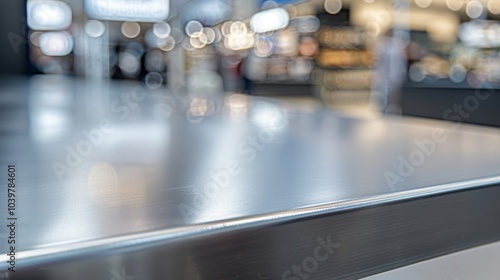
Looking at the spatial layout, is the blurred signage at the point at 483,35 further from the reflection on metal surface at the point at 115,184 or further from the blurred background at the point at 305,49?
the reflection on metal surface at the point at 115,184

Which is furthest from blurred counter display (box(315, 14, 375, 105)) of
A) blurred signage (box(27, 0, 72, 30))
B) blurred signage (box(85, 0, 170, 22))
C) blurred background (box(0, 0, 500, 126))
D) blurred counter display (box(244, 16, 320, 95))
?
blurred signage (box(85, 0, 170, 22))

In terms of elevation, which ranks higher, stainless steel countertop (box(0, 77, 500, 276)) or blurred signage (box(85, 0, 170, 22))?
blurred signage (box(85, 0, 170, 22))

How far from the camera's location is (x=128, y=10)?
3158mm

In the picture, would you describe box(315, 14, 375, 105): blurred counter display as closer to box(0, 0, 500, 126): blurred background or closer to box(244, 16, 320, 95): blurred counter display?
box(0, 0, 500, 126): blurred background

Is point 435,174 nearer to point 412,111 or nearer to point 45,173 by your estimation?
point 45,173

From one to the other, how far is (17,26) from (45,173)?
9.53 ft

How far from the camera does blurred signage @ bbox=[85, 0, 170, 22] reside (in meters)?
3.11

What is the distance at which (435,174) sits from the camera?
356mm

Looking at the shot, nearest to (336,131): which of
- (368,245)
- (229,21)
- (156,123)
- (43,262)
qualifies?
(156,123)

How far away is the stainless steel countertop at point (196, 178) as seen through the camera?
→ 22 cm

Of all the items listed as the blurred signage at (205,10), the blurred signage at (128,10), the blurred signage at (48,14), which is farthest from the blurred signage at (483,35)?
the blurred signage at (48,14)

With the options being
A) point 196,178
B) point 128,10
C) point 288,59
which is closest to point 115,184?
point 196,178

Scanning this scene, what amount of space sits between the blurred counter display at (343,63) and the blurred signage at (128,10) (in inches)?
239

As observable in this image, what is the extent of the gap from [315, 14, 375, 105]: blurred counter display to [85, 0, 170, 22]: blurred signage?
6071mm
